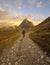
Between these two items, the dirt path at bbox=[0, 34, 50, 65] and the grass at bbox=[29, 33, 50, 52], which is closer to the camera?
the dirt path at bbox=[0, 34, 50, 65]

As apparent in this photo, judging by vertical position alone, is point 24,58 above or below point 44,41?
below

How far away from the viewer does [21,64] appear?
11.9 meters

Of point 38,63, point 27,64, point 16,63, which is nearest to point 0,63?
point 16,63

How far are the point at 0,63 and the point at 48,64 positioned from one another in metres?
4.94

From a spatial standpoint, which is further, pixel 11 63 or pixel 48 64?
pixel 11 63

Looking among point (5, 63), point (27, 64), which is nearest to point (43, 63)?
point (27, 64)

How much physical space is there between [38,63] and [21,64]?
1.68 metres

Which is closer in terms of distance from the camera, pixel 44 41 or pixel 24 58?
pixel 24 58

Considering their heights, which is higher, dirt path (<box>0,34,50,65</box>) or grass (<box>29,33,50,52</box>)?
grass (<box>29,33,50,52</box>)

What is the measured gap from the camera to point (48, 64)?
11570mm

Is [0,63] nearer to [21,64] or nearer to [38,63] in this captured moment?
[21,64]

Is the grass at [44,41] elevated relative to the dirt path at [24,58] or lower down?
elevated

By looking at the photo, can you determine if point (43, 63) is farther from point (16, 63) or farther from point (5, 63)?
point (5, 63)

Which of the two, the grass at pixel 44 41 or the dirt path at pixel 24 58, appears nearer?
the dirt path at pixel 24 58
